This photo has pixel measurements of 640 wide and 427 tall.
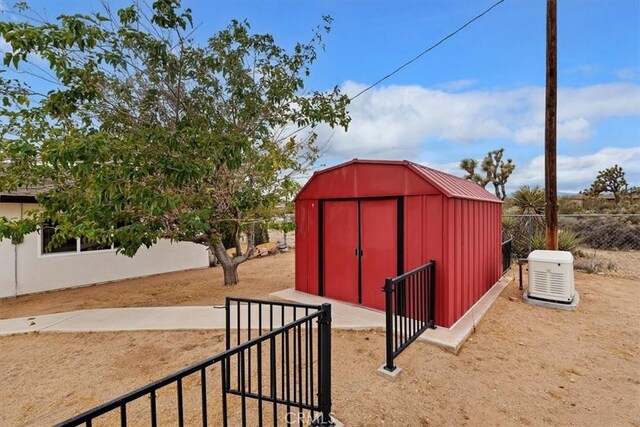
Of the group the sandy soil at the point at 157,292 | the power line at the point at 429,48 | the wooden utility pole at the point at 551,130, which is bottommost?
the sandy soil at the point at 157,292

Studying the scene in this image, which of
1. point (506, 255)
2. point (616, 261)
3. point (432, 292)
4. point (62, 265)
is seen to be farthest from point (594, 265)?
point (62, 265)

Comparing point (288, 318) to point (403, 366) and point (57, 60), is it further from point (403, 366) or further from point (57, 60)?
point (57, 60)

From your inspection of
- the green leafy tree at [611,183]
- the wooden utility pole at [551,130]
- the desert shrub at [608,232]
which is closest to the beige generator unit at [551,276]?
the wooden utility pole at [551,130]

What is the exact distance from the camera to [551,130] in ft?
20.3

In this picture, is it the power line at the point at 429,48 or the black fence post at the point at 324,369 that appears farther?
the power line at the point at 429,48

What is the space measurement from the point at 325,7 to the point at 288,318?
619cm

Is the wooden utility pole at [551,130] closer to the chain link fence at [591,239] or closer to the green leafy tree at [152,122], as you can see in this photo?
the chain link fence at [591,239]

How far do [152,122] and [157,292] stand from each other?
401cm

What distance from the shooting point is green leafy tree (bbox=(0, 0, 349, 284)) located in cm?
419

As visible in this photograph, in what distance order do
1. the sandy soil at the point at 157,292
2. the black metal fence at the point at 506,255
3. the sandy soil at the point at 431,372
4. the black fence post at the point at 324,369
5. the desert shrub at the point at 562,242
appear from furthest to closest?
the desert shrub at the point at 562,242 < the black metal fence at the point at 506,255 < the sandy soil at the point at 157,292 < the sandy soil at the point at 431,372 < the black fence post at the point at 324,369

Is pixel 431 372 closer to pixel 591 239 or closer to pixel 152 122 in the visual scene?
pixel 152 122

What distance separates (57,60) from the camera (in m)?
4.02

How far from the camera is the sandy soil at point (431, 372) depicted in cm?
270

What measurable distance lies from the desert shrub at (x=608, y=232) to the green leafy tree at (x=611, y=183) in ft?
33.9
